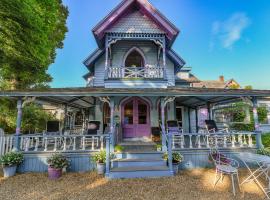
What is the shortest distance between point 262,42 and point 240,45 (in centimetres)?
326

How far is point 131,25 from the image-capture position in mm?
9641

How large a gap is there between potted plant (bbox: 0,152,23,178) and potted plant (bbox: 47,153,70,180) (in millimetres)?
1278

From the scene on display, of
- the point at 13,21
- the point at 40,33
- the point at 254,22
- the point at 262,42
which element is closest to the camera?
the point at 13,21

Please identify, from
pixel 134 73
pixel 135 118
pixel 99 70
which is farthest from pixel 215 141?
pixel 99 70

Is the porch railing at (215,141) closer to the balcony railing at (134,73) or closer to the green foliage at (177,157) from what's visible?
the green foliage at (177,157)

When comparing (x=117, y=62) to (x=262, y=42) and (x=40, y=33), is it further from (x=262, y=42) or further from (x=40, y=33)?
(x=262, y=42)

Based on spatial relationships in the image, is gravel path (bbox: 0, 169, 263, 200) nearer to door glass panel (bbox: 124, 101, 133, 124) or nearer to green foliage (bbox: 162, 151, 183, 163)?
green foliage (bbox: 162, 151, 183, 163)

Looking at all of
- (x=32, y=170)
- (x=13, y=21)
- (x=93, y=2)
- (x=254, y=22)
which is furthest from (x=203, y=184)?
(x=254, y=22)

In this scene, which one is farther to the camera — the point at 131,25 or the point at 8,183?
the point at 131,25

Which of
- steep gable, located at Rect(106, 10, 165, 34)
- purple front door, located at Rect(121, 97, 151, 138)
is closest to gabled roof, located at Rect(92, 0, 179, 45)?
steep gable, located at Rect(106, 10, 165, 34)

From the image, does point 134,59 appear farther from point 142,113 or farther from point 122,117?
point 122,117

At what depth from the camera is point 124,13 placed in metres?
9.70

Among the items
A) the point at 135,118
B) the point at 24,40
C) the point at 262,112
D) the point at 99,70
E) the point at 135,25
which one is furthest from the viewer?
the point at 262,112

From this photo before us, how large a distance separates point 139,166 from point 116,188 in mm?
1557
